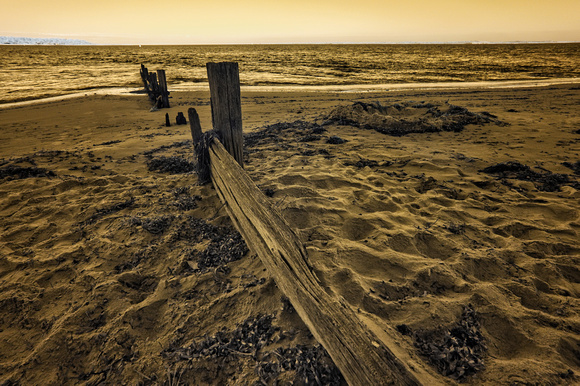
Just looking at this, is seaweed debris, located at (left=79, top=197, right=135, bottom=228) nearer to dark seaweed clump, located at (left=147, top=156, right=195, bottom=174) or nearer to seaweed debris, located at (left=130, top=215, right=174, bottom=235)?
seaweed debris, located at (left=130, top=215, right=174, bottom=235)

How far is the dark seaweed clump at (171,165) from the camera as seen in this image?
462 cm

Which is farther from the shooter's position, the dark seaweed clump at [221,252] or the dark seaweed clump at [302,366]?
the dark seaweed clump at [221,252]

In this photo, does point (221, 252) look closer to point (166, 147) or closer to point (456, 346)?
point (456, 346)

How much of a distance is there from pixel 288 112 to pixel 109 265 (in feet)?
27.1

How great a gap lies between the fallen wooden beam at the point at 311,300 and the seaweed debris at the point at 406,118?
17.0ft

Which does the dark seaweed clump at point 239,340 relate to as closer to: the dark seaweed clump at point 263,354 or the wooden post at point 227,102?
the dark seaweed clump at point 263,354

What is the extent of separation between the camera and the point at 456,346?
1670 millimetres

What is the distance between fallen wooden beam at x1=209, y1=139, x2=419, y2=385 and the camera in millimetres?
1212

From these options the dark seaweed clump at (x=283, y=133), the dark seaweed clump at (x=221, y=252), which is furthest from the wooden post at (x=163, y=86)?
the dark seaweed clump at (x=221, y=252)

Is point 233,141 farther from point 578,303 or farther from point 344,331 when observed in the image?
point 578,303

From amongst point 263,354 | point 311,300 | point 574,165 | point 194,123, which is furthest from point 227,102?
point 574,165

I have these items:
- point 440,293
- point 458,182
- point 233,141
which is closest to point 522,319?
point 440,293

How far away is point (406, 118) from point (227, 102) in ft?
18.2

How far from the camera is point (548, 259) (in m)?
2.40
